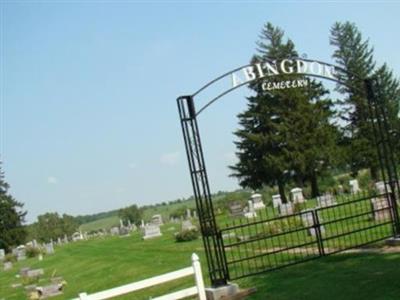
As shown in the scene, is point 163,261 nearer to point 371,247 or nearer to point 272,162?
point 371,247

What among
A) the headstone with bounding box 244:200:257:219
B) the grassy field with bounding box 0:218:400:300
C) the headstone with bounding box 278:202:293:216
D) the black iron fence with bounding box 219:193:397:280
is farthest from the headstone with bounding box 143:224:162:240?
the grassy field with bounding box 0:218:400:300

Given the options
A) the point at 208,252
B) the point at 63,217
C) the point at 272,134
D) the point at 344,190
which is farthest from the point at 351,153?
the point at 63,217

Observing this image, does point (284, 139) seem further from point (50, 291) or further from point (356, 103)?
point (50, 291)

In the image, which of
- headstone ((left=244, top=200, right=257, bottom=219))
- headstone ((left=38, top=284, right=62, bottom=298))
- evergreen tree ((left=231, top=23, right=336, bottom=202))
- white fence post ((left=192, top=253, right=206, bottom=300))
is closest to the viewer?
white fence post ((left=192, top=253, right=206, bottom=300))

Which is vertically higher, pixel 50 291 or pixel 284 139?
pixel 284 139

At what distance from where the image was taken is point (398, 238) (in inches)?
490

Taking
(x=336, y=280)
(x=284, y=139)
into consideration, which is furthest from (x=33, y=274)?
(x=284, y=139)

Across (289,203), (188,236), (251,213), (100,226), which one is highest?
(289,203)

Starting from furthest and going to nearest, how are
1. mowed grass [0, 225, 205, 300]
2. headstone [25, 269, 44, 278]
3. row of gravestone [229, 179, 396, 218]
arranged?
row of gravestone [229, 179, 396, 218] < headstone [25, 269, 44, 278] < mowed grass [0, 225, 205, 300]

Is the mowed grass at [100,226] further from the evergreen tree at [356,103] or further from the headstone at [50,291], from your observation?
the headstone at [50,291]

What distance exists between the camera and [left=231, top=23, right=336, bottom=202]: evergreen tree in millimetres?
48000

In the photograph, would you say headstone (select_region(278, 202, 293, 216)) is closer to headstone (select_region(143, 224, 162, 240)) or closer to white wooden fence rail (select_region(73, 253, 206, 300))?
headstone (select_region(143, 224, 162, 240))

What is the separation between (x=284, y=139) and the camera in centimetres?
4906

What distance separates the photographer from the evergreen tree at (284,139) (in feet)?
157
